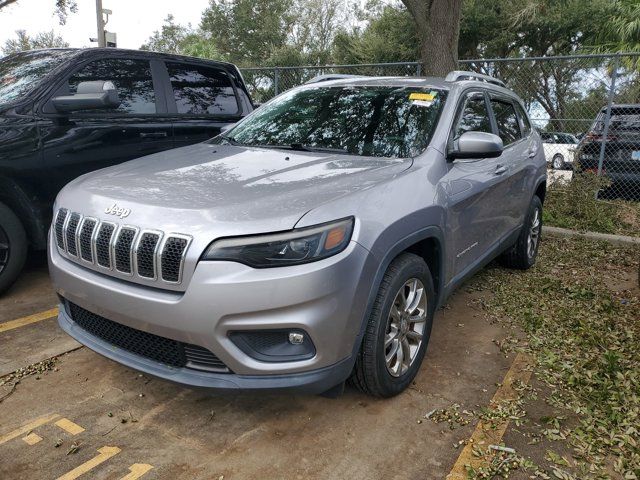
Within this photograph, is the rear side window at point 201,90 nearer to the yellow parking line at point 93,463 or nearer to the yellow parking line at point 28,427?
the yellow parking line at point 28,427

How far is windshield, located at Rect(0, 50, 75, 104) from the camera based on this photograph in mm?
4164

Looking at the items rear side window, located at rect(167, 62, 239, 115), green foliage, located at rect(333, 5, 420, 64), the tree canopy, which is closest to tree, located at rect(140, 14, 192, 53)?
the tree canopy

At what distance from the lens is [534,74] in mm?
9172

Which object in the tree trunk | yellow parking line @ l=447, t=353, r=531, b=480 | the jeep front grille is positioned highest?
the tree trunk

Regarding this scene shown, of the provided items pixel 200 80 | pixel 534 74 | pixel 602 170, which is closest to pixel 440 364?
pixel 200 80

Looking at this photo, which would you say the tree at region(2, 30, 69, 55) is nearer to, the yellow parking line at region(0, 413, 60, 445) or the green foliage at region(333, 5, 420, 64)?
the green foliage at region(333, 5, 420, 64)

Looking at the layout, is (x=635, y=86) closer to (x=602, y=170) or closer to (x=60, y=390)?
(x=602, y=170)

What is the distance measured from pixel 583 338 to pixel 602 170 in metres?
5.17

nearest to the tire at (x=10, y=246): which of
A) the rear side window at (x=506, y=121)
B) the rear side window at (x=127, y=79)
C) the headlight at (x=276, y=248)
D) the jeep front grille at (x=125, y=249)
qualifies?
the rear side window at (x=127, y=79)

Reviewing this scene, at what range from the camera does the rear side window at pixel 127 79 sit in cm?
448

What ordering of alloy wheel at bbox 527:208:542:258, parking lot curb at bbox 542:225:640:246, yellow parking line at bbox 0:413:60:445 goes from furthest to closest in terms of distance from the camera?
parking lot curb at bbox 542:225:640:246
alloy wheel at bbox 527:208:542:258
yellow parking line at bbox 0:413:60:445

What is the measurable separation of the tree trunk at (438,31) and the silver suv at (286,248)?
15.0 feet

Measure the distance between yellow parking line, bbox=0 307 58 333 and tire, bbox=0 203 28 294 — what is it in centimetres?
40

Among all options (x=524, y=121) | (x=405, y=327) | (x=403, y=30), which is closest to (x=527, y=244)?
(x=524, y=121)
